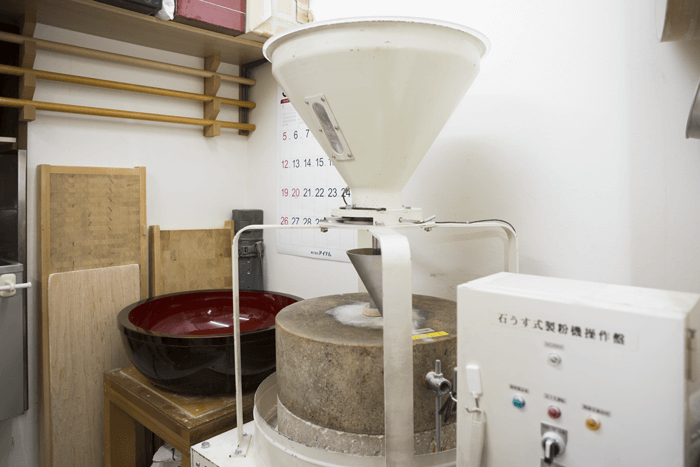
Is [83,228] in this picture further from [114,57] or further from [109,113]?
[114,57]

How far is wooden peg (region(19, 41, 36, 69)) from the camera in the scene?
63.3 inches

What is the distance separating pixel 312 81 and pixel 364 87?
0.40 ft

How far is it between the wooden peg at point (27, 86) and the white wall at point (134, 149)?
0.09 m

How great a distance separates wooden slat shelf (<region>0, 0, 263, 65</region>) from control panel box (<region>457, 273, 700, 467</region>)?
1.62 meters

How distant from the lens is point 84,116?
6.03 ft

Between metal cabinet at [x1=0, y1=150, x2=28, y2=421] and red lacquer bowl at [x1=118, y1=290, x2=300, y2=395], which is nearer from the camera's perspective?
red lacquer bowl at [x1=118, y1=290, x2=300, y2=395]

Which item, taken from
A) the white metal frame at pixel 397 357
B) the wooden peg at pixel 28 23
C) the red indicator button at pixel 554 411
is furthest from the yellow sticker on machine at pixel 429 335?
the wooden peg at pixel 28 23

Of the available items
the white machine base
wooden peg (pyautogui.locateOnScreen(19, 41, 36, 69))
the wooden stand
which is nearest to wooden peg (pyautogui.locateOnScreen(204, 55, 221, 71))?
wooden peg (pyautogui.locateOnScreen(19, 41, 36, 69))

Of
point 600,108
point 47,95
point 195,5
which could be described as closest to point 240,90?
point 195,5

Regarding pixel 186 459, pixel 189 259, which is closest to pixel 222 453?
pixel 186 459

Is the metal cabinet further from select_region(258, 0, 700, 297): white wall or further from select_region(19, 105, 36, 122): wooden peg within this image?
select_region(258, 0, 700, 297): white wall

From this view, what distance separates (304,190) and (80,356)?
1.12 meters

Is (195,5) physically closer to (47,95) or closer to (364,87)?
(47,95)

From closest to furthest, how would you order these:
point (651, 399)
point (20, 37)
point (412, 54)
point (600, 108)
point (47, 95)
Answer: point (651, 399)
point (412, 54)
point (600, 108)
point (20, 37)
point (47, 95)
